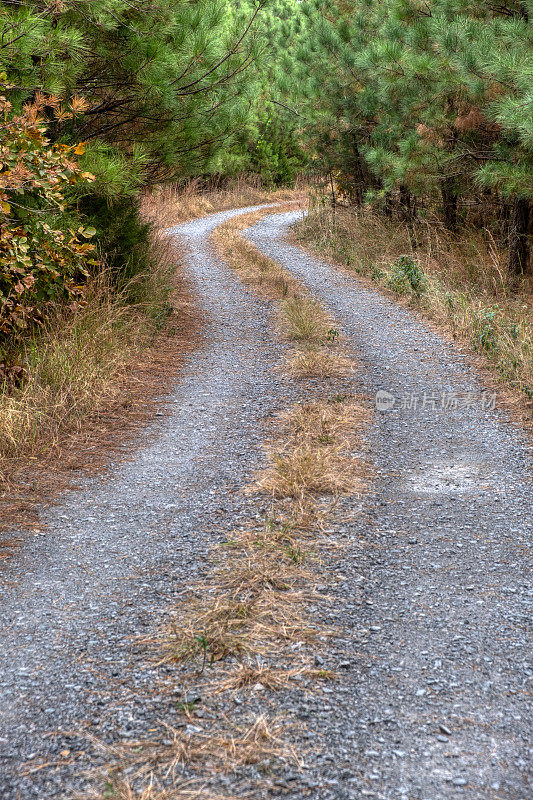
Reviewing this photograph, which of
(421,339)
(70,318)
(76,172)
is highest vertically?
(76,172)

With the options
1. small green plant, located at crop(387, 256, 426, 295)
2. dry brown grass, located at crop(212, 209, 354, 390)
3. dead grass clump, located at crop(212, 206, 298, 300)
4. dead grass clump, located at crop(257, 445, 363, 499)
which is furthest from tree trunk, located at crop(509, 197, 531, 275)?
dead grass clump, located at crop(257, 445, 363, 499)

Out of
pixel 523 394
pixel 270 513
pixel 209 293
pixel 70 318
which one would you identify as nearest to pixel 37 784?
pixel 270 513

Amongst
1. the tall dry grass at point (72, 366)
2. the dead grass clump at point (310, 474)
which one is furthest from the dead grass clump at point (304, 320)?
the dead grass clump at point (310, 474)

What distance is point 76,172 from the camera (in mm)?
5250

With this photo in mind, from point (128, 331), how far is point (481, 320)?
3.41 metres

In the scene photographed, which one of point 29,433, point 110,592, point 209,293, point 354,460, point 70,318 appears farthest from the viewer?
point 209,293

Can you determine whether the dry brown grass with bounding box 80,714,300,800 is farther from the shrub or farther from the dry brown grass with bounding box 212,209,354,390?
the dry brown grass with bounding box 212,209,354,390

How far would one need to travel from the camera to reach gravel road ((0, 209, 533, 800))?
202 centimetres

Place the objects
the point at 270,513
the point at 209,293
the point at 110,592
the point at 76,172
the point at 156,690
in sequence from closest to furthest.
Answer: the point at 156,690 → the point at 110,592 → the point at 270,513 → the point at 76,172 → the point at 209,293

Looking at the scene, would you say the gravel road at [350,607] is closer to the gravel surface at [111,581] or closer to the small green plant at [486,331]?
the gravel surface at [111,581]

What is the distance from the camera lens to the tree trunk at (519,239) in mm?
7914

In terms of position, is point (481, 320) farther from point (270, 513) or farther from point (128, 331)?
point (270, 513)

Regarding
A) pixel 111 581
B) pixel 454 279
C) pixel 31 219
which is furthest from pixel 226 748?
pixel 454 279

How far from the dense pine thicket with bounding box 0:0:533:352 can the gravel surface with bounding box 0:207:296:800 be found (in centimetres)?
168
